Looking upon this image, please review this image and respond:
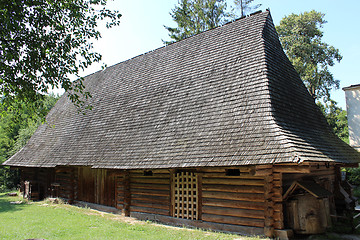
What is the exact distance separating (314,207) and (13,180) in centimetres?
2625

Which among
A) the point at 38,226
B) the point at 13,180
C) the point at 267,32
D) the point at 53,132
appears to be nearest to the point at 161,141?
the point at 38,226

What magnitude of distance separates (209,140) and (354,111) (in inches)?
683

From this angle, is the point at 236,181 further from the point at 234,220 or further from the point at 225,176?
the point at 234,220

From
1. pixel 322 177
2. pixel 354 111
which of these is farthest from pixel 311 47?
pixel 322 177

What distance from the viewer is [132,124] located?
492 inches

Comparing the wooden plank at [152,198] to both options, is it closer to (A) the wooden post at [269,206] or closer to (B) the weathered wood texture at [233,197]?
(B) the weathered wood texture at [233,197]

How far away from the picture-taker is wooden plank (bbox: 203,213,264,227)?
25.3ft

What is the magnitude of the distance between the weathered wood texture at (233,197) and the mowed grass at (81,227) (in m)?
0.56

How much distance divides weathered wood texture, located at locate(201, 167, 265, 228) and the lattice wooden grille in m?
0.45

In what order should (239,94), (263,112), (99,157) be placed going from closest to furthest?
(263,112)
(239,94)
(99,157)

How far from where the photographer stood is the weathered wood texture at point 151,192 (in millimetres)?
10091

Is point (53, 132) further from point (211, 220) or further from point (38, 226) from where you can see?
point (211, 220)

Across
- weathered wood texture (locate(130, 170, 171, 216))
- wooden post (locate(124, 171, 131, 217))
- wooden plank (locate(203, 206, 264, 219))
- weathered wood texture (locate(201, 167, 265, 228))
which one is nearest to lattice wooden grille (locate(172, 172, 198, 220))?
weathered wood texture (locate(130, 170, 171, 216))

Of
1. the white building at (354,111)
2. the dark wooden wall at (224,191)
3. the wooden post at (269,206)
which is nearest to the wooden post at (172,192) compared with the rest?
the dark wooden wall at (224,191)
